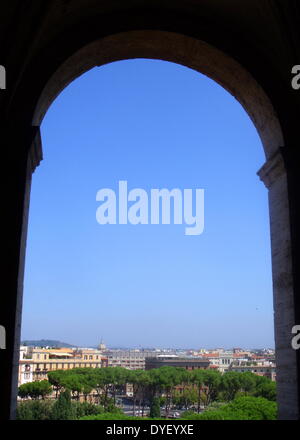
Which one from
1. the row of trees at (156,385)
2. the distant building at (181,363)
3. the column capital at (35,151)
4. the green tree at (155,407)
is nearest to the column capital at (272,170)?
the column capital at (35,151)

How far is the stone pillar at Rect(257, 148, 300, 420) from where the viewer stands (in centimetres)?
618

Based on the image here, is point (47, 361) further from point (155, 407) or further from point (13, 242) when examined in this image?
point (13, 242)

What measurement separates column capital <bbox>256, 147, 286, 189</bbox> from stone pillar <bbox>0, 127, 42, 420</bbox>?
3122 mm

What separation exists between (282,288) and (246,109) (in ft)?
9.26

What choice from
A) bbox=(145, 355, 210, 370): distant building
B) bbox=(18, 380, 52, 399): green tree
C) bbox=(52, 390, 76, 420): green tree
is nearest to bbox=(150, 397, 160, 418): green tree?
bbox=(18, 380, 52, 399): green tree

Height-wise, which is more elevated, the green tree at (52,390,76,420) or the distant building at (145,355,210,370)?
the distant building at (145,355,210,370)

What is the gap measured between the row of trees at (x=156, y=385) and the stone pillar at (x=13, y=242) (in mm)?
42926

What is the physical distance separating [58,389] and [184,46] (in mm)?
49064

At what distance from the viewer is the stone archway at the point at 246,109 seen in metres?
6.33

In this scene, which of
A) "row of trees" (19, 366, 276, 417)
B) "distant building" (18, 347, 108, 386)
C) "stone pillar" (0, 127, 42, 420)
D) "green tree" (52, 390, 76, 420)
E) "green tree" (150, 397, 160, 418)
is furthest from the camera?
"distant building" (18, 347, 108, 386)

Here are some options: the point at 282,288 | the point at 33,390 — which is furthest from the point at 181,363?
the point at 282,288

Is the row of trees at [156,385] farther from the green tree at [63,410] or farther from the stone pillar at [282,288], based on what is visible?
the stone pillar at [282,288]

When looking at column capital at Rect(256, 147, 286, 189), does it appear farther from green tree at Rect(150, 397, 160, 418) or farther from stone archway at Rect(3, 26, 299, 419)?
green tree at Rect(150, 397, 160, 418)
